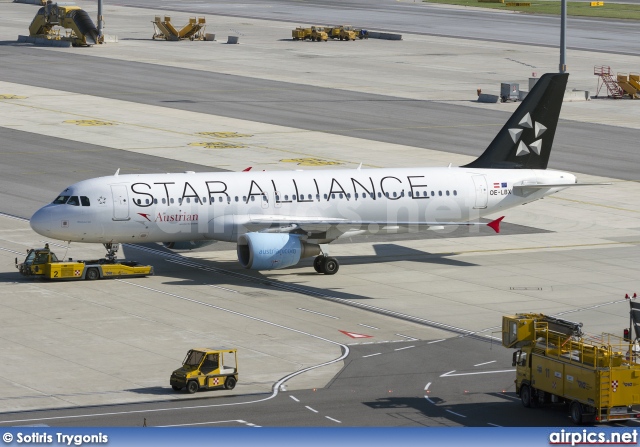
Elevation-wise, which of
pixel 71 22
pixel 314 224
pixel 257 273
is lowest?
pixel 257 273

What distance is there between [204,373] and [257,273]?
1922cm

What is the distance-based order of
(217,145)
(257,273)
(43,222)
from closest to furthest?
(43,222)
(257,273)
(217,145)

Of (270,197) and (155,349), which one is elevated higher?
(270,197)

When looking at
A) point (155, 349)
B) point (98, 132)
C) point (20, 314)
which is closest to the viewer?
point (155, 349)

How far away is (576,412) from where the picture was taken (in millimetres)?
38594

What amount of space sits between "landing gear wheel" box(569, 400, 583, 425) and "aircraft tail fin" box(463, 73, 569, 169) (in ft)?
95.8

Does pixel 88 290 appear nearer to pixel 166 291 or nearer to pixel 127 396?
pixel 166 291

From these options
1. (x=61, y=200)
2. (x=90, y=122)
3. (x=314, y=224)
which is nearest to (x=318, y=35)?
(x=90, y=122)

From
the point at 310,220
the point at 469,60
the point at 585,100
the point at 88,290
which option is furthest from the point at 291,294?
the point at 469,60

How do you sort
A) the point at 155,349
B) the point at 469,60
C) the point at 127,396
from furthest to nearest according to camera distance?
the point at 469,60 → the point at 155,349 → the point at 127,396

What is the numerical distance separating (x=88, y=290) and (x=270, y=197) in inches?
394

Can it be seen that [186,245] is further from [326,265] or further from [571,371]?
[571,371]

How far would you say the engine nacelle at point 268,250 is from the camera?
188ft

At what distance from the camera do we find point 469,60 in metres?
148
